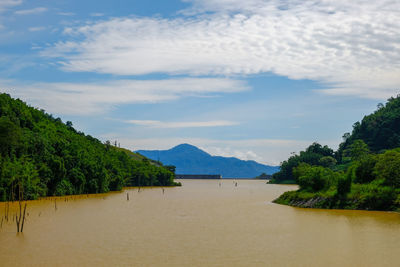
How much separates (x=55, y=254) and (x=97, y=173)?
92.3m

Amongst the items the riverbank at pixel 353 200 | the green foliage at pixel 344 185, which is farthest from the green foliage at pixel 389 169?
the green foliage at pixel 344 185

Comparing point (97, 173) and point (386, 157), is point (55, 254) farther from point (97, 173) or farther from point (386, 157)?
point (97, 173)

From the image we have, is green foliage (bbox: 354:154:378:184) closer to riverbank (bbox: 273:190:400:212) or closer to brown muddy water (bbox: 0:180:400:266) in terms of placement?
riverbank (bbox: 273:190:400:212)

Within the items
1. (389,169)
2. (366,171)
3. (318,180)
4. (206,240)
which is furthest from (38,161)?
(389,169)

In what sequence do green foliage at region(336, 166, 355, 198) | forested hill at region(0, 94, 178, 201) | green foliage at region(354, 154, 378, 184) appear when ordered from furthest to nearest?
forested hill at region(0, 94, 178, 201) < green foliage at region(354, 154, 378, 184) < green foliage at region(336, 166, 355, 198)

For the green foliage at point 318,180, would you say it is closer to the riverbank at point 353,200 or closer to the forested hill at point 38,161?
the riverbank at point 353,200

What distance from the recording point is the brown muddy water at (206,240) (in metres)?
30.9

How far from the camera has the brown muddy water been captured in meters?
Answer: 30.9

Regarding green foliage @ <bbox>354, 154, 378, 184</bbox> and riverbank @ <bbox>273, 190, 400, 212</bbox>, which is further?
green foliage @ <bbox>354, 154, 378, 184</bbox>

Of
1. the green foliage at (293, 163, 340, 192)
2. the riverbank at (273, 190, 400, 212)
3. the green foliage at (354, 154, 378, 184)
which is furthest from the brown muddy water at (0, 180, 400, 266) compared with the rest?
the green foliage at (293, 163, 340, 192)

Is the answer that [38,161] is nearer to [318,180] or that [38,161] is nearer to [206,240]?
[318,180]

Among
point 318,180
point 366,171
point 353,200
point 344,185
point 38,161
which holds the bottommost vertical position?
point 353,200

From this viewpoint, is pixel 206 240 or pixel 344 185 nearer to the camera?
pixel 206 240

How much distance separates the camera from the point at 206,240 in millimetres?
40000
